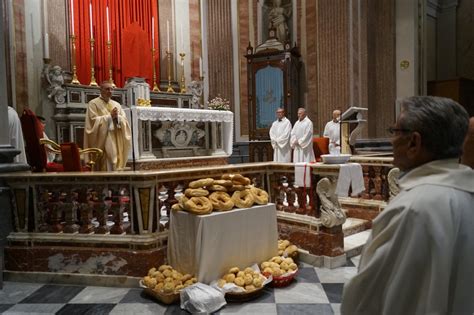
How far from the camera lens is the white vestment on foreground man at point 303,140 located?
924 centimetres

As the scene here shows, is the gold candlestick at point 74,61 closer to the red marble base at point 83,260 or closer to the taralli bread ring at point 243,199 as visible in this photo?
the red marble base at point 83,260

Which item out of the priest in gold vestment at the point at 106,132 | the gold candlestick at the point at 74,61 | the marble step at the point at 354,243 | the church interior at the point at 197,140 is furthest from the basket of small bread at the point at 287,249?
the gold candlestick at the point at 74,61

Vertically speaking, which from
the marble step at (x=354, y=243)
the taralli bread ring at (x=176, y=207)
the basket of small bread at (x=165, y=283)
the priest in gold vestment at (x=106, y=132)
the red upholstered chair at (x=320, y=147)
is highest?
the priest in gold vestment at (x=106, y=132)

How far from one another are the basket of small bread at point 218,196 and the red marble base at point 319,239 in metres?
0.74

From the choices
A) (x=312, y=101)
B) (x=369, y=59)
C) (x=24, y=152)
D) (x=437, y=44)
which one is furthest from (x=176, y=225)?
(x=437, y=44)

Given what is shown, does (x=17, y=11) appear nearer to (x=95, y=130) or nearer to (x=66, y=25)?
(x=66, y=25)

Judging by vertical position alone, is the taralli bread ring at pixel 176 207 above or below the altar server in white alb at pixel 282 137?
below

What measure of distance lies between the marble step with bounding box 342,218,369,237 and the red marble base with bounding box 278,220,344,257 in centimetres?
83

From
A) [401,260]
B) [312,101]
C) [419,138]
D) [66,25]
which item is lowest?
[401,260]

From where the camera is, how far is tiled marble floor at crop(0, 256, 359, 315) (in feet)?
11.1

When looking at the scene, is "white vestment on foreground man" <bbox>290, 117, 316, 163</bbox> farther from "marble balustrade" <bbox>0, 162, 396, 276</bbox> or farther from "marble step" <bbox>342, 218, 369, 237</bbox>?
"marble balustrade" <bbox>0, 162, 396, 276</bbox>

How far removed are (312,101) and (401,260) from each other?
35.1ft

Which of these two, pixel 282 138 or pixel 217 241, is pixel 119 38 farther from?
pixel 217 241

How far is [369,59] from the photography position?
1164 cm
